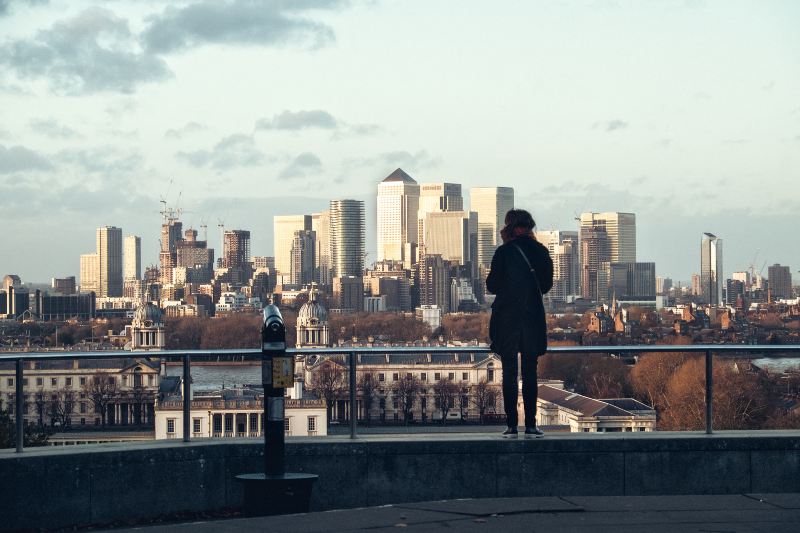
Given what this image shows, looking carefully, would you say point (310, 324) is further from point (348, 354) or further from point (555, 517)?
point (555, 517)

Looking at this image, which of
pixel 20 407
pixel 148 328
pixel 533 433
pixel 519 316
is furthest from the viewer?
pixel 148 328

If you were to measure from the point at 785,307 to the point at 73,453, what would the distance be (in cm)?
19000

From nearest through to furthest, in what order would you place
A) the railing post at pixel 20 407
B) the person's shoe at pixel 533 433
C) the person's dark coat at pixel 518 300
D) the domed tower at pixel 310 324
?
1. the railing post at pixel 20 407
2. the person's shoe at pixel 533 433
3. the person's dark coat at pixel 518 300
4. the domed tower at pixel 310 324

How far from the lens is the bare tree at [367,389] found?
11897 millimetres

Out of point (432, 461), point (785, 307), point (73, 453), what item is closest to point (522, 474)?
point (432, 461)

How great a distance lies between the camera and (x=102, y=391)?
38.6 feet

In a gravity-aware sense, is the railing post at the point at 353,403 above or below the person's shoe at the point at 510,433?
above

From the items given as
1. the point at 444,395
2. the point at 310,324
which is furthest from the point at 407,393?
the point at 310,324

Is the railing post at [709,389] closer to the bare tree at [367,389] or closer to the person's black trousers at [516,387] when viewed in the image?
the person's black trousers at [516,387]

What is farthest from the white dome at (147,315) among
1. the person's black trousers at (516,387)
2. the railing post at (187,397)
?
the person's black trousers at (516,387)

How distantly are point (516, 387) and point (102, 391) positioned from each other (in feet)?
11.5

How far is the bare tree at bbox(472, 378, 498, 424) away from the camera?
1202cm

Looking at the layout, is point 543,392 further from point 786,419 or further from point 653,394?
point 786,419

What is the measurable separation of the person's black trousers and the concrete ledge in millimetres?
328
